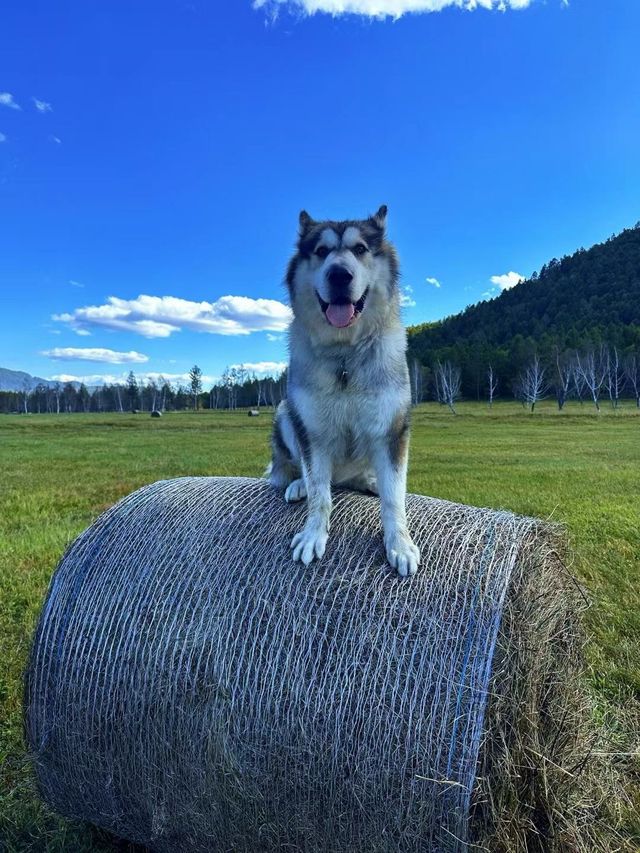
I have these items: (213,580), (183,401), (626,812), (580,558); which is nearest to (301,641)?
(213,580)

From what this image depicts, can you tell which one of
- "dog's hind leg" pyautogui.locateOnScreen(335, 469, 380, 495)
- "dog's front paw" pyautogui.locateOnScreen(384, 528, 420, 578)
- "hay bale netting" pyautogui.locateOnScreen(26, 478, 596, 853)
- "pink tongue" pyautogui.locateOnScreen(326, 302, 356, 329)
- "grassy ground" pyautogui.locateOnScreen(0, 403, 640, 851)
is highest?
"pink tongue" pyautogui.locateOnScreen(326, 302, 356, 329)

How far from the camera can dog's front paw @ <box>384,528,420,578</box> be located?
290cm

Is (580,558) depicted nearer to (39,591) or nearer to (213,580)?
(213,580)

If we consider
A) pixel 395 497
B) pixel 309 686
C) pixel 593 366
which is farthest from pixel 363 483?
pixel 593 366

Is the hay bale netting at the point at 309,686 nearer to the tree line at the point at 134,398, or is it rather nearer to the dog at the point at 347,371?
the dog at the point at 347,371

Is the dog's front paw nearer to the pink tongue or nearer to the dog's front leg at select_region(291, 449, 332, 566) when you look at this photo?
the dog's front leg at select_region(291, 449, 332, 566)

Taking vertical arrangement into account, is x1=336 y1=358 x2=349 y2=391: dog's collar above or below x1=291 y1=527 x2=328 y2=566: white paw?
above

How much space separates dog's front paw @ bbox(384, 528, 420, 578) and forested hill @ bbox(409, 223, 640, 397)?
77270mm

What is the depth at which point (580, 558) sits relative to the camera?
6883 millimetres

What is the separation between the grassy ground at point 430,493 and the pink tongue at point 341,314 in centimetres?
267

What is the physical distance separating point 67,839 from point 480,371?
81.1 m

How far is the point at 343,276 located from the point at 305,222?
2.74 ft

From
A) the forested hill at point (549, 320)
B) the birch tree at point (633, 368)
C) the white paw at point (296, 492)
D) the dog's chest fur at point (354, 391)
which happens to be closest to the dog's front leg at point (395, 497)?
the dog's chest fur at point (354, 391)

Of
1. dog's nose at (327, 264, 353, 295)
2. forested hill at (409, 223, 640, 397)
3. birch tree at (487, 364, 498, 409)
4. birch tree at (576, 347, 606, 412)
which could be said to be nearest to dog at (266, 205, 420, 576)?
dog's nose at (327, 264, 353, 295)
